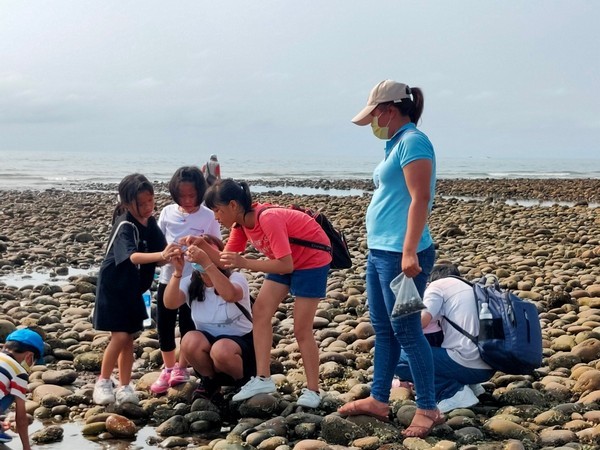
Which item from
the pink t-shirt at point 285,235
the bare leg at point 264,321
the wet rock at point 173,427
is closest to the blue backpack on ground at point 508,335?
the pink t-shirt at point 285,235

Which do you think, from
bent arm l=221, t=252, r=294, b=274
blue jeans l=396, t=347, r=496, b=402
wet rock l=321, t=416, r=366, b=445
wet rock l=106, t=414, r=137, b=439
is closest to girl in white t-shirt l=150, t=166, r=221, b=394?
wet rock l=106, t=414, r=137, b=439

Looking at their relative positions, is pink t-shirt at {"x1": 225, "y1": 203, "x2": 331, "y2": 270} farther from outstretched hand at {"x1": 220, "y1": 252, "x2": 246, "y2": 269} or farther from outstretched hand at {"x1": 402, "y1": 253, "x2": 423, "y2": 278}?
outstretched hand at {"x1": 402, "y1": 253, "x2": 423, "y2": 278}

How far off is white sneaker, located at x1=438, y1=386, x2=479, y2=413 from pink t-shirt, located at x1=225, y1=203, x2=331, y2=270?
1137 mm

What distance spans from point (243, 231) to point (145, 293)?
91 centimetres

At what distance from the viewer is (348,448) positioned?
12.7ft

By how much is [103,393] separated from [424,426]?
2.12 meters

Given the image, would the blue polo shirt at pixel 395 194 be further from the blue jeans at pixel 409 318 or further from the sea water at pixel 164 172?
the sea water at pixel 164 172

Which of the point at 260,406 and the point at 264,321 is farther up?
the point at 264,321

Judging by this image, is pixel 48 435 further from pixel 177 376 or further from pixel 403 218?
pixel 403 218

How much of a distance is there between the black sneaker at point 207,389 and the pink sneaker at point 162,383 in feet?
0.92

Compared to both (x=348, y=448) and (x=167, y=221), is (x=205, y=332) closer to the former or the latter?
(x=167, y=221)

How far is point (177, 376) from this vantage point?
495cm

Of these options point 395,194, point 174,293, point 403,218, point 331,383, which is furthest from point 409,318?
point 174,293

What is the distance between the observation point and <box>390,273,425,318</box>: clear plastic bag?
3.77 meters
